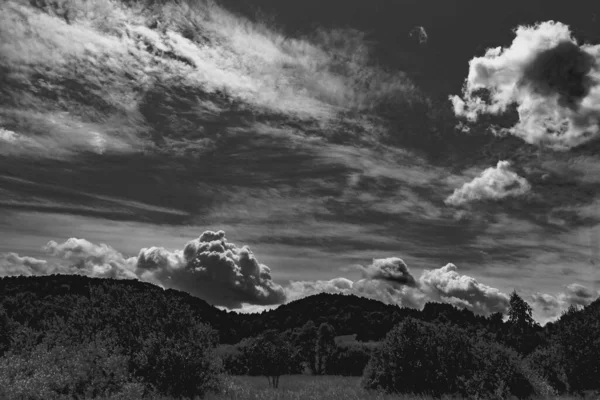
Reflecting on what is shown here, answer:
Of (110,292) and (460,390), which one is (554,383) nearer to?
(460,390)

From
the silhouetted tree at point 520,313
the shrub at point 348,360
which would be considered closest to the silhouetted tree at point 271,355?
the shrub at point 348,360

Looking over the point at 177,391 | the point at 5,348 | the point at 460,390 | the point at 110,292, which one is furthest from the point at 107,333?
the point at 5,348

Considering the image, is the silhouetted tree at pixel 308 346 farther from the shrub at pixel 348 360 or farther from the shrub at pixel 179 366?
the shrub at pixel 179 366

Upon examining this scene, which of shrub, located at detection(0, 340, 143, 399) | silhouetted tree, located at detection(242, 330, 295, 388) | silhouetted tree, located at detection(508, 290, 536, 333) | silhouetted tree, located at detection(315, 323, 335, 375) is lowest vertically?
shrub, located at detection(0, 340, 143, 399)

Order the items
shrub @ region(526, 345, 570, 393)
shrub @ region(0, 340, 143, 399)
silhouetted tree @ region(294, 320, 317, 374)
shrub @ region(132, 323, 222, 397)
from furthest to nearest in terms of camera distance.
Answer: silhouetted tree @ region(294, 320, 317, 374) < shrub @ region(526, 345, 570, 393) < shrub @ region(132, 323, 222, 397) < shrub @ region(0, 340, 143, 399)

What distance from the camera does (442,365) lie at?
141 ft

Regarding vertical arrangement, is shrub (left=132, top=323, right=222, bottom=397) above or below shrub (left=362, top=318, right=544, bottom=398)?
below

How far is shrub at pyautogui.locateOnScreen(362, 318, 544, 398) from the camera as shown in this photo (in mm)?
38844

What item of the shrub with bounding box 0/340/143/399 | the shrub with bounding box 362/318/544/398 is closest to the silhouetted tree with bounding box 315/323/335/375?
the shrub with bounding box 362/318/544/398

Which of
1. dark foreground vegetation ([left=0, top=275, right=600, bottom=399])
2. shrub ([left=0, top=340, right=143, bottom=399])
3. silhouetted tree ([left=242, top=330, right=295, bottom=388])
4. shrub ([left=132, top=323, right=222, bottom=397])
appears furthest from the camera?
silhouetted tree ([left=242, top=330, right=295, bottom=388])

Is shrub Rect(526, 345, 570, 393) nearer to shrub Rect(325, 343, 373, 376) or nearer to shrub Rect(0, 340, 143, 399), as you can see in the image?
shrub Rect(0, 340, 143, 399)

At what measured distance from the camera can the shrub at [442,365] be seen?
3884 centimetres

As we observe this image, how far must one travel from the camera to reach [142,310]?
3866 cm

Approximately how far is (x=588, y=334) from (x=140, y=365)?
47.1 meters
